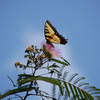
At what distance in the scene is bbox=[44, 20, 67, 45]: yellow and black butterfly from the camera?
2.84m

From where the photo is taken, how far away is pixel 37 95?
7.90ft

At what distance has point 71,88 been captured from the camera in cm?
222

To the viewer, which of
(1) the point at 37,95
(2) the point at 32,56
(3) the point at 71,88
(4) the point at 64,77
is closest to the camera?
(3) the point at 71,88

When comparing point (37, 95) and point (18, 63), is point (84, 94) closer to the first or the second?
point (37, 95)

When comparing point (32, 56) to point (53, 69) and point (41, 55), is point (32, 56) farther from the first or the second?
point (53, 69)

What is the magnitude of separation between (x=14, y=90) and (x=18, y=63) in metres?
0.66

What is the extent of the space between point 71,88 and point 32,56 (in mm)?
814

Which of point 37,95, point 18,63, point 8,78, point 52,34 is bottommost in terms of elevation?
point 37,95

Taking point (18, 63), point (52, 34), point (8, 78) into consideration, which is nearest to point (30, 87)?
point (8, 78)

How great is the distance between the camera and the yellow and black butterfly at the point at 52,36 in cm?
284

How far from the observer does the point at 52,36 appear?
9.39ft

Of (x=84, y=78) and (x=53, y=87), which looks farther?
(x=53, y=87)

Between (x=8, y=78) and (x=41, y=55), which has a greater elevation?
(x=41, y=55)

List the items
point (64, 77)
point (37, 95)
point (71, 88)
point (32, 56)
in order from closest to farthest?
point (71, 88) < point (37, 95) < point (64, 77) < point (32, 56)
